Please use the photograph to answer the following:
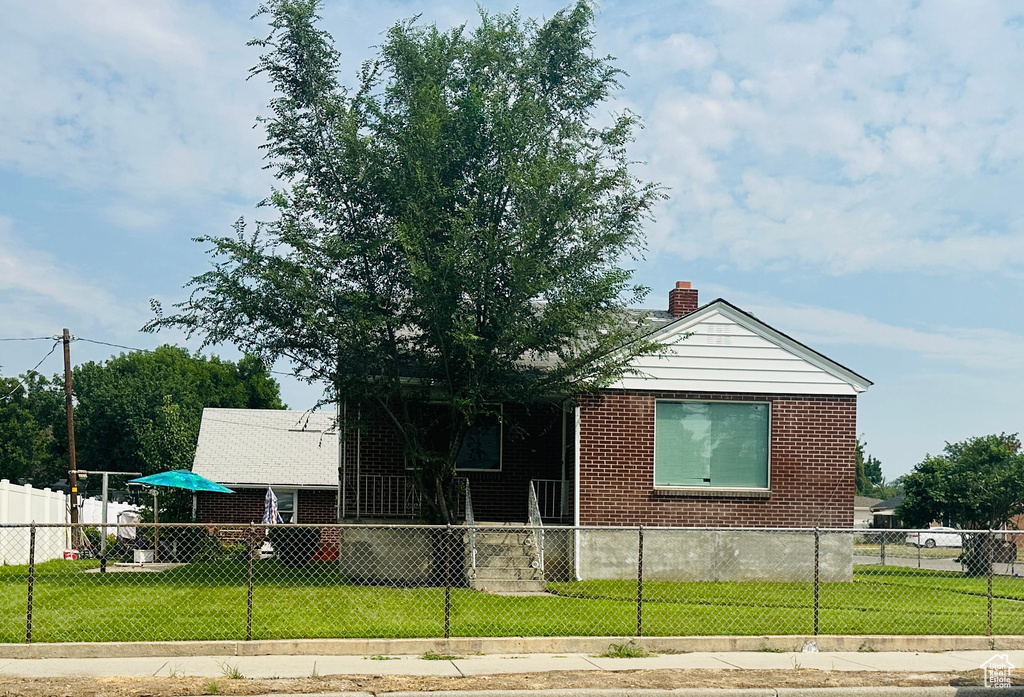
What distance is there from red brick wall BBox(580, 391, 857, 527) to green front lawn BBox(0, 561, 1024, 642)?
144cm

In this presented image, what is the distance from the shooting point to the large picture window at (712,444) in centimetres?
1959

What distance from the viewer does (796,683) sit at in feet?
32.6

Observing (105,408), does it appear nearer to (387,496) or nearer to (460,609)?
(387,496)

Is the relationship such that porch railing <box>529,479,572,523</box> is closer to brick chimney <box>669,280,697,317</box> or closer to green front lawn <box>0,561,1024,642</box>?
green front lawn <box>0,561,1024,642</box>

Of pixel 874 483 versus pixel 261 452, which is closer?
pixel 261 452

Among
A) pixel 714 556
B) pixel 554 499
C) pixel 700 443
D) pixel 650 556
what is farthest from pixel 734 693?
pixel 554 499

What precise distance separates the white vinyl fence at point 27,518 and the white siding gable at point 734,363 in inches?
528

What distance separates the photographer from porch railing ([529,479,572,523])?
20.4 metres

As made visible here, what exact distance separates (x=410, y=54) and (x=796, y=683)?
12.1 metres

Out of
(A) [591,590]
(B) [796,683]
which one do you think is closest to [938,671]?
(B) [796,683]

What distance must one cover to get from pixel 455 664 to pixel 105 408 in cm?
6657

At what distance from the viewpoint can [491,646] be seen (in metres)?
11.3

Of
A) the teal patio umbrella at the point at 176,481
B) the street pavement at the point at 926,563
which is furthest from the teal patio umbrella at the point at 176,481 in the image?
the street pavement at the point at 926,563

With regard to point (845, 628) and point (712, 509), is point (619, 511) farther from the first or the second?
point (845, 628)
